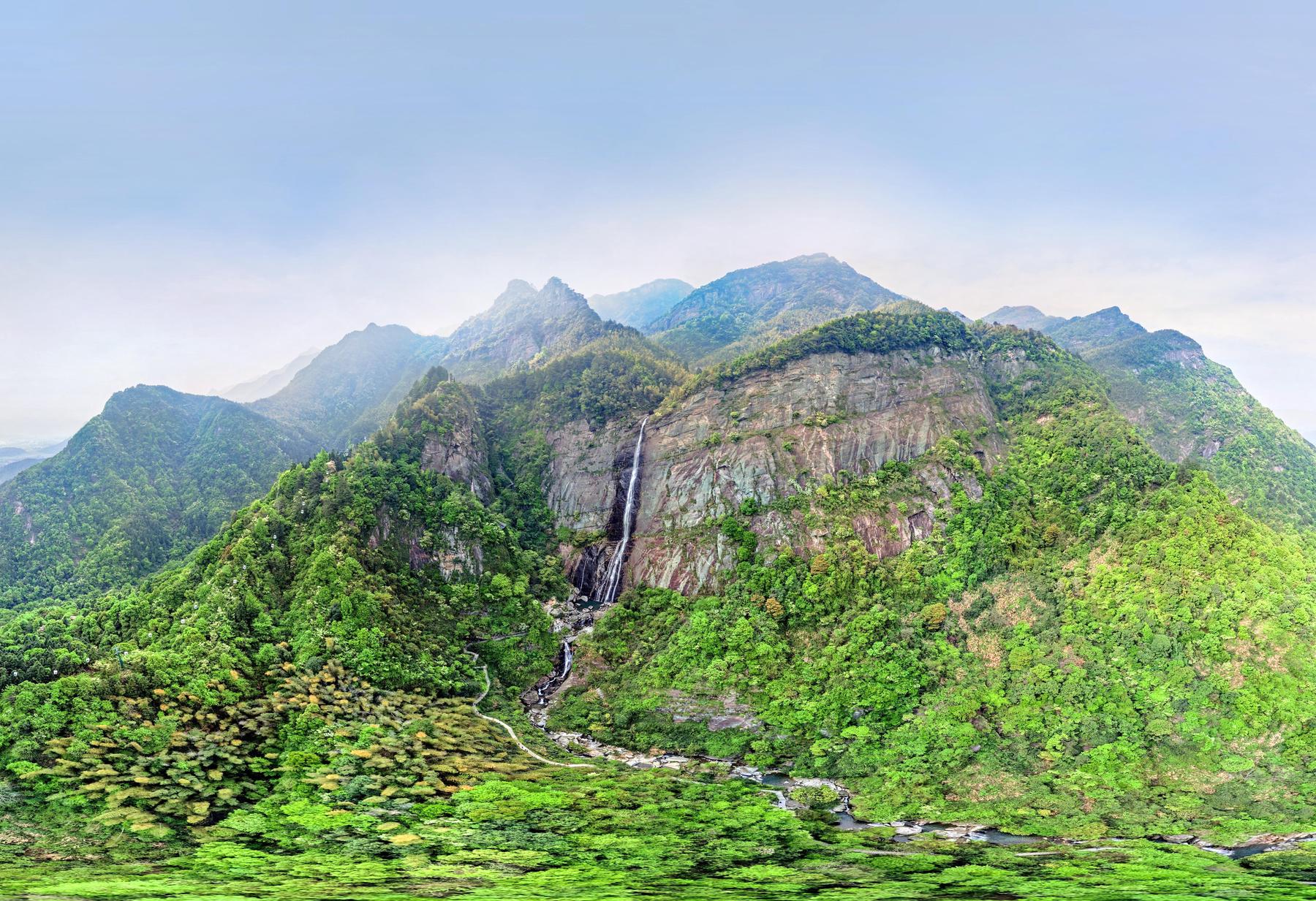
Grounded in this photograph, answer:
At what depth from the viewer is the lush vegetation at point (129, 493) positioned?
Answer: 3949 inches

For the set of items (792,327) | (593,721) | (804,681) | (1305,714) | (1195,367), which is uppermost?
(792,327)

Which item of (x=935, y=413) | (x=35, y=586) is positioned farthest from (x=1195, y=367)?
(x=35, y=586)

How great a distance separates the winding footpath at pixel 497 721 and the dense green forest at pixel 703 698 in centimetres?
51

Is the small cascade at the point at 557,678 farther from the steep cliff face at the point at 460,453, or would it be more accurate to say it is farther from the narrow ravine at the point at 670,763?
the steep cliff face at the point at 460,453

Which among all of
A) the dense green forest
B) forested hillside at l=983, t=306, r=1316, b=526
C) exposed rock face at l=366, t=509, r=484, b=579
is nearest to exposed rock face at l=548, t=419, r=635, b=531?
the dense green forest

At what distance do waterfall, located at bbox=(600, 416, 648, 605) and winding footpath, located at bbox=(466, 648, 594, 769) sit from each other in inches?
890

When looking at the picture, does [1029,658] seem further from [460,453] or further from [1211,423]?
[460,453]

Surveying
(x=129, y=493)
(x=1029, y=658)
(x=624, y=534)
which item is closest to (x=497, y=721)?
(x=624, y=534)

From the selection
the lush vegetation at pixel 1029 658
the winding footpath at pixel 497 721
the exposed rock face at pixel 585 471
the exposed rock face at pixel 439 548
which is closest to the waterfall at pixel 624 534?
the exposed rock face at pixel 585 471

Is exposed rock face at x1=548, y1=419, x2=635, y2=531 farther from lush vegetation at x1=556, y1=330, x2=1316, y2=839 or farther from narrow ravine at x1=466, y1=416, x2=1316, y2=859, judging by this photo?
lush vegetation at x1=556, y1=330, x2=1316, y2=839

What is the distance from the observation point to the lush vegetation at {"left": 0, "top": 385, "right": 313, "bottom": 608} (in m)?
100

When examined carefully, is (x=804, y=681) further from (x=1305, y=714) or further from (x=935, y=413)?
(x=935, y=413)

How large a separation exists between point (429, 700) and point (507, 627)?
17.9m

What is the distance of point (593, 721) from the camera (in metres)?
66.7
